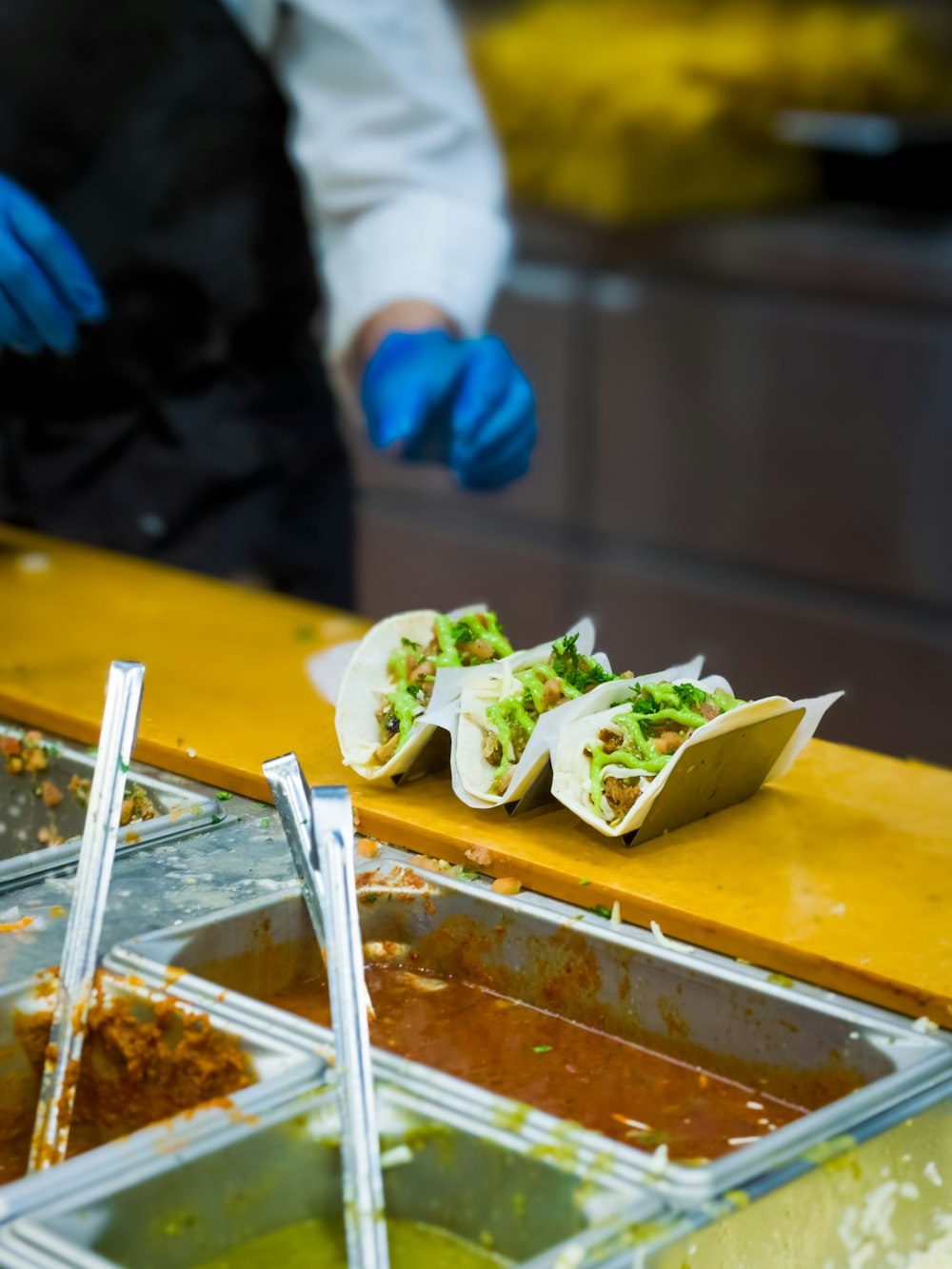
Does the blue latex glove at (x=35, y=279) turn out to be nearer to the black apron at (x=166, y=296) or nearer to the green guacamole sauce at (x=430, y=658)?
the black apron at (x=166, y=296)

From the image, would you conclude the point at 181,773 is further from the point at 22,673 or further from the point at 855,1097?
the point at 855,1097

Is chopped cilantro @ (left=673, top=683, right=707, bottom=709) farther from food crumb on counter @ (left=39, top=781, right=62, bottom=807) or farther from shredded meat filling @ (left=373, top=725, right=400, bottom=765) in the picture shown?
food crumb on counter @ (left=39, top=781, right=62, bottom=807)

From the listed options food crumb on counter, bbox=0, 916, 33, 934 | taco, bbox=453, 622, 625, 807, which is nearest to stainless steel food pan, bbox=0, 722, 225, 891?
food crumb on counter, bbox=0, 916, 33, 934

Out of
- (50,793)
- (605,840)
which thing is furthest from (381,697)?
(50,793)

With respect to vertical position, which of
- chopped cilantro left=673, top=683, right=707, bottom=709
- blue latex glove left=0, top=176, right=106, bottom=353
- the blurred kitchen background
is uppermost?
blue latex glove left=0, top=176, right=106, bottom=353

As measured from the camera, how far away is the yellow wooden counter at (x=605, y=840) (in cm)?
118

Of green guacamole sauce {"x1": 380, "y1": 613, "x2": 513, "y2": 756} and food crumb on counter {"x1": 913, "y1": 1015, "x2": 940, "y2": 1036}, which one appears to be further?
green guacamole sauce {"x1": 380, "y1": 613, "x2": 513, "y2": 756}

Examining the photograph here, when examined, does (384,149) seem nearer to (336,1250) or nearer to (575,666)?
(575,666)

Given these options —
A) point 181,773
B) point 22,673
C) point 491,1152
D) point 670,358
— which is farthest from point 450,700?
point 670,358

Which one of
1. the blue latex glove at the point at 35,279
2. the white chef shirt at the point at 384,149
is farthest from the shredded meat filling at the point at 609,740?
the white chef shirt at the point at 384,149

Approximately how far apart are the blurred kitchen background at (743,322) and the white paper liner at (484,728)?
1891 millimetres

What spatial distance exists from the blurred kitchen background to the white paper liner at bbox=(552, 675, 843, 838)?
1.90 metres

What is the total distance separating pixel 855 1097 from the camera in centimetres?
101

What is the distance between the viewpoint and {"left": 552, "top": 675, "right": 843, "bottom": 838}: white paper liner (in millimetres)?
1243
